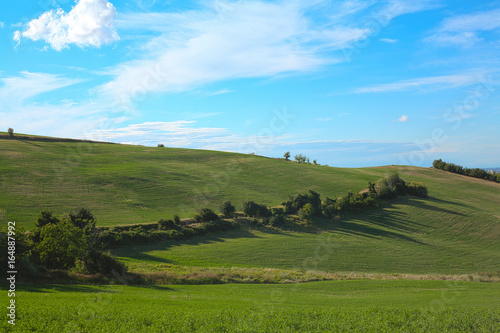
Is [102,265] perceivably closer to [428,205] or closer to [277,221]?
[277,221]

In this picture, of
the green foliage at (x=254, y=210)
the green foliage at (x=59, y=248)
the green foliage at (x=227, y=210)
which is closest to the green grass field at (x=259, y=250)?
the green foliage at (x=254, y=210)

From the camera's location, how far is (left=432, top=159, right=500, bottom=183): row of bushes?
83800 millimetres

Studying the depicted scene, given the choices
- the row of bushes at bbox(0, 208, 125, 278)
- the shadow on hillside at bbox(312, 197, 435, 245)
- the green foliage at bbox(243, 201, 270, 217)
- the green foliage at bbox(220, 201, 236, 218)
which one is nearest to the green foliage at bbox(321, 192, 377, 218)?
the shadow on hillside at bbox(312, 197, 435, 245)

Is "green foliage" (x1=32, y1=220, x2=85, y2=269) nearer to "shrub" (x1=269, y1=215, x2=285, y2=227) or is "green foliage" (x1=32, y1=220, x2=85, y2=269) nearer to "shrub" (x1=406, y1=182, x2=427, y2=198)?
"shrub" (x1=269, y1=215, x2=285, y2=227)

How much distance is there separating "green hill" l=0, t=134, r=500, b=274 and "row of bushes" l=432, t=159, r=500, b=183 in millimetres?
5807

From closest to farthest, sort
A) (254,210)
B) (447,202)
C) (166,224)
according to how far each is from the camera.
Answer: (166,224) < (254,210) < (447,202)

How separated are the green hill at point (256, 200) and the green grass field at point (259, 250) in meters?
0.25

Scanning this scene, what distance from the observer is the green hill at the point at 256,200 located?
119ft

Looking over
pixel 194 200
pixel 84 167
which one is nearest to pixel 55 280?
pixel 194 200

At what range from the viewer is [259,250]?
37.8 m

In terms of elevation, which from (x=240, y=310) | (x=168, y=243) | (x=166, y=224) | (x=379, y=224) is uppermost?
(x=166, y=224)

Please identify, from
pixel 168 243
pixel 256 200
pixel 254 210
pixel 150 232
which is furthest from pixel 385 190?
pixel 150 232

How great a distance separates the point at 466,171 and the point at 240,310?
307ft

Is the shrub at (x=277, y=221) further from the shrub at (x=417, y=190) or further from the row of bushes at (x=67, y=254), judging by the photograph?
the shrub at (x=417, y=190)
